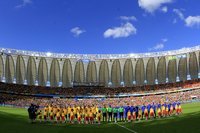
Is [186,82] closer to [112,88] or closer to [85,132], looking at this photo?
[112,88]

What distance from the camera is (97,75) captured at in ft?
324

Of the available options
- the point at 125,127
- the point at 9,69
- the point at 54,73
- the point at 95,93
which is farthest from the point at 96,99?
the point at 125,127

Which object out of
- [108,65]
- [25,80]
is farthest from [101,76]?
[25,80]

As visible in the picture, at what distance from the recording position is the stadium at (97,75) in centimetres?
8831

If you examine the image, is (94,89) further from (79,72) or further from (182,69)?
(182,69)

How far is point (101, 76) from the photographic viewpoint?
99438mm

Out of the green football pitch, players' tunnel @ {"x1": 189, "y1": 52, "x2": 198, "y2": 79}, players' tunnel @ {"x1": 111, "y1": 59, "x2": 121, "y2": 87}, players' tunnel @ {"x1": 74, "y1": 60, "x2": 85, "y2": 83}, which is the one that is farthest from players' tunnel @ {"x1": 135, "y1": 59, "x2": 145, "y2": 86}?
the green football pitch

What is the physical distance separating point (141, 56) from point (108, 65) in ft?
36.1

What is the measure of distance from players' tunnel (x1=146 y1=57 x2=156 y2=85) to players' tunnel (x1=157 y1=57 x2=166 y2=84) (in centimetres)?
161

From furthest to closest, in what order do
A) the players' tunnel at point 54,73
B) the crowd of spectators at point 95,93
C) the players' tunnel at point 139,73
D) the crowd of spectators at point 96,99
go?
the players' tunnel at point 139,73, the players' tunnel at point 54,73, the crowd of spectators at point 95,93, the crowd of spectators at point 96,99

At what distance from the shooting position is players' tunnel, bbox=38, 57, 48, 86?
93.1 metres

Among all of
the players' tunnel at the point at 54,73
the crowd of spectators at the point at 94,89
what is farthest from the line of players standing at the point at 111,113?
the players' tunnel at the point at 54,73

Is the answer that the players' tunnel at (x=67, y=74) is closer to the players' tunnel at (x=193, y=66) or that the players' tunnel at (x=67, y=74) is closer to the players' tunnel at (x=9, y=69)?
the players' tunnel at (x=9, y=69)

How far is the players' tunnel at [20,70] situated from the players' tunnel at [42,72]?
15.5 feet
